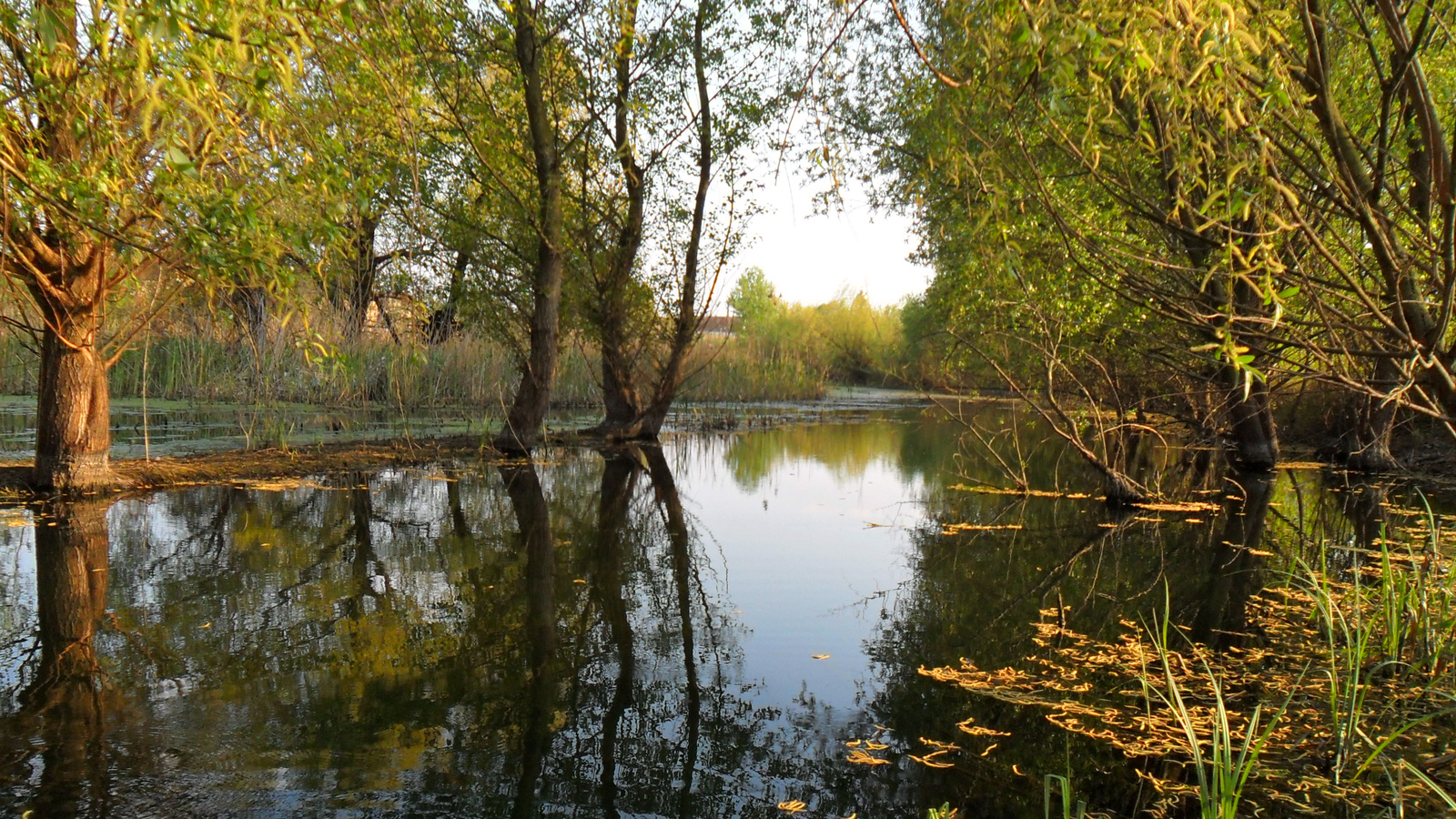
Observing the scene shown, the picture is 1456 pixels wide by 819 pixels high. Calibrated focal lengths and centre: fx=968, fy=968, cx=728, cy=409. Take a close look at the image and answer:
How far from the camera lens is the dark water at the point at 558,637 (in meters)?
2.85

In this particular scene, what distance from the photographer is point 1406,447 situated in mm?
11438

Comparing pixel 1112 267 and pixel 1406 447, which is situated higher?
pixel 1112 267

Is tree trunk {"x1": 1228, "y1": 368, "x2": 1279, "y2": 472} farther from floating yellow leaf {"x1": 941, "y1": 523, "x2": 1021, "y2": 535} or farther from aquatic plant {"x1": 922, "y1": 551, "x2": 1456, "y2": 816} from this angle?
aquatic plant {"x1": 922, "y1": 551, "x2": 1456, "y2": 816}

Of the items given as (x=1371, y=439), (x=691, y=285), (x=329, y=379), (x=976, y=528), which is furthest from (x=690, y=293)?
(x=1371, y=439)

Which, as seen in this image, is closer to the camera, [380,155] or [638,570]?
[638,570]

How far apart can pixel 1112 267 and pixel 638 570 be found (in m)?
3.58

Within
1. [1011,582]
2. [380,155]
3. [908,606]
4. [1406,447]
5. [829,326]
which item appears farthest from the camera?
[829,326]

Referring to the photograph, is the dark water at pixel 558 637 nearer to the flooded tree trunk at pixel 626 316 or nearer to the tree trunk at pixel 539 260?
the tree trunk at pixel 539 260

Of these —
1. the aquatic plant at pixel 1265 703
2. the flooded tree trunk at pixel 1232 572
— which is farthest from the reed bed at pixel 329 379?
the aquatic plant at pixel 1265 703

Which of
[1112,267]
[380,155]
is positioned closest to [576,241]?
[380,155]

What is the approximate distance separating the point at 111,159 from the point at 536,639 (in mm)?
3199

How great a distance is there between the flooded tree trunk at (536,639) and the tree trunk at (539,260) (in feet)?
9.22

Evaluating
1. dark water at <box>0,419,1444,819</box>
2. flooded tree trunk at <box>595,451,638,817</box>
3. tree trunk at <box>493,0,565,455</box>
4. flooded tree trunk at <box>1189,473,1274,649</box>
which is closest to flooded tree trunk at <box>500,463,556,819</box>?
dark water at <box>0,419,1444,819</box>

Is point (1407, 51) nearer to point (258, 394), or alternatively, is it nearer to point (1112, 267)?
point (1112, 267)
